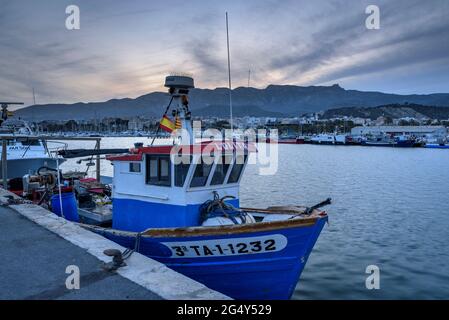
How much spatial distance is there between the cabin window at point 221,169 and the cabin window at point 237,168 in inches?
8.7

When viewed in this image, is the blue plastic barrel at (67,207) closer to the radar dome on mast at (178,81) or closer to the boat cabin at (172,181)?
the boat cabin at (172,181)

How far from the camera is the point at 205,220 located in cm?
874

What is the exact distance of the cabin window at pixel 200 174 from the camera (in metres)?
8.78

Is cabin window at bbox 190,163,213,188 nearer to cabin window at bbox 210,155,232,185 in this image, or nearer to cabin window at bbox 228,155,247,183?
cabin window at bbox 210,155,232,185

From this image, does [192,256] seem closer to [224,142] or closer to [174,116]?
[224,142]

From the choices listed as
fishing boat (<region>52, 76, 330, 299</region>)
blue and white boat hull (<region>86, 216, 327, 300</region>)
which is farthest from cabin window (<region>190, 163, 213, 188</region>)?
blue and white boat hull (<region>86, 216, 327, 300</region>)

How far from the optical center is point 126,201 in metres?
9.79

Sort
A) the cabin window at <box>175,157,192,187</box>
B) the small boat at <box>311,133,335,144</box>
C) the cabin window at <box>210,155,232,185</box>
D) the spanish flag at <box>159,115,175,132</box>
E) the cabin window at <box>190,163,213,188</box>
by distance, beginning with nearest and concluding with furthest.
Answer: the cabin window at <box>175,157,192,187</box> < the cabin window at <box>190,163,213,188</box> < the cabin window at <box>210,155,232,185</box> < the spanish flag at <box>159,115,175,132</box> < the small boat at <box>311,133,335,144</box>

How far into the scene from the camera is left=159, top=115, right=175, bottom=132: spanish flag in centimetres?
984

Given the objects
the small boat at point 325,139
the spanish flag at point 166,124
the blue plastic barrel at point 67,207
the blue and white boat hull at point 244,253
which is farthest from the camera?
the small boat at point 325,139

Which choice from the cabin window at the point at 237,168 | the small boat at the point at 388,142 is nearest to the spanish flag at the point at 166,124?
the cabin window at the point at 237,168

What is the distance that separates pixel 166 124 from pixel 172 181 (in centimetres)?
188

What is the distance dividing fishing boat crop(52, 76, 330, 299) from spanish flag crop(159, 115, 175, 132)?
300 mm
